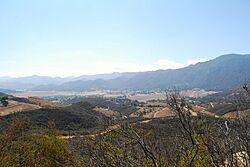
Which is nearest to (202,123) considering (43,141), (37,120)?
(43,141)

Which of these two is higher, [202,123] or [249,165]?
[202,123]

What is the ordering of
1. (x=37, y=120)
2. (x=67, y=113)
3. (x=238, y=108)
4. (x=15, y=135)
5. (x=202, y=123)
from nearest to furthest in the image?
1. (x=238, y=108)
2. (x=202, y=123)
3. (x=15, y=135)
4. (x=37, y=120)
5. (x=67, y=113)

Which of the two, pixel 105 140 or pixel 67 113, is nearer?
pixel 105 140

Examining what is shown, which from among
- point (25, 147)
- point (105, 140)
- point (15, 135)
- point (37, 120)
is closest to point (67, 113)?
point (37, 120)

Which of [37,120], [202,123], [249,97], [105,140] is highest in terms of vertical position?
[249,97]

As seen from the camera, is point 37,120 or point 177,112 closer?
point 177,112

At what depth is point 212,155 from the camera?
6766 millimetres

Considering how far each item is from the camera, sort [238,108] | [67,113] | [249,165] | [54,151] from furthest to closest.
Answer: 1. [67,113]
2. [54,151]
3. [238,108]
4. [249,165]

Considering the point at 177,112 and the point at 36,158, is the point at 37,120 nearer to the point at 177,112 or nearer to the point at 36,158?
the point at 36,158

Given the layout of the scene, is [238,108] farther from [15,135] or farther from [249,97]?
[15,135]

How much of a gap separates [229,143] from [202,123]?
3.41ft

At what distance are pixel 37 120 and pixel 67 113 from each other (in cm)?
1217

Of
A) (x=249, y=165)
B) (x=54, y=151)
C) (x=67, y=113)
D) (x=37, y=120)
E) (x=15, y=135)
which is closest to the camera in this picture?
(x=249, y=165)

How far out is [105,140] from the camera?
11.8 meters
